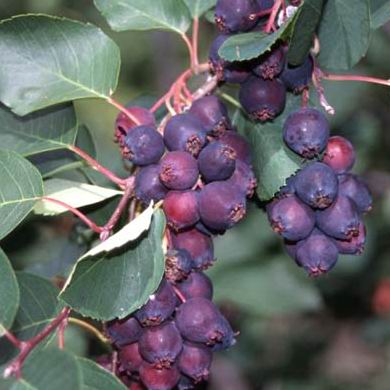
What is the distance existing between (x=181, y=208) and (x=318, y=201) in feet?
0.76

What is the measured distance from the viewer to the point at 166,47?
358 cm

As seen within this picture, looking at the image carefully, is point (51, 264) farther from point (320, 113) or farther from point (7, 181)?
point (320, 113)

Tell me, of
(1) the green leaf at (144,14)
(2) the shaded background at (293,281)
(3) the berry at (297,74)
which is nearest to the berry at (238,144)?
(3) the berry at (297,74)

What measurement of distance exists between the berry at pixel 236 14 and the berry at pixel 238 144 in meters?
0.18

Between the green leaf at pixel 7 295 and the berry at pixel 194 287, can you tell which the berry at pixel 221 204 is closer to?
the berry at pixel 194 287

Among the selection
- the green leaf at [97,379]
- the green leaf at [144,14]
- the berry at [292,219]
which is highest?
the green leaf at [144,14]

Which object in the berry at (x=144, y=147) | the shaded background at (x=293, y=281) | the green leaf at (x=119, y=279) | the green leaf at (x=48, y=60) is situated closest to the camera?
the green leaf at (x=119, y=279)

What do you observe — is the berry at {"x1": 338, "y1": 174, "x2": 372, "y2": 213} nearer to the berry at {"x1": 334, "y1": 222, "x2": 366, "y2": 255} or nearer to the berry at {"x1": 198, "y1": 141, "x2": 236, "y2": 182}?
the berry at {"x1": 334, "y1": 222, "x2": 366, "y2": 255}

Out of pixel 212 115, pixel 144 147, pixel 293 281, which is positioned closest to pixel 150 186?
pixel 144 147

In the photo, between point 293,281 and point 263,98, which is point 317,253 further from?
point 293,281

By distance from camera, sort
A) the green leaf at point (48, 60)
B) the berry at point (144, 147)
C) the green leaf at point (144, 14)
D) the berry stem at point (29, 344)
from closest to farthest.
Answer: the berry stem at point (29, 344) < the berry at point (144, 147) < the green leaf at point (48, 60) < the green leaf at point (144, 14)

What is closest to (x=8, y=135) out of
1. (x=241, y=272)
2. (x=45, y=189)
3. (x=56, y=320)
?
(x=45, y=189)

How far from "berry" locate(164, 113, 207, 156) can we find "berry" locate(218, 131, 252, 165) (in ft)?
0.13

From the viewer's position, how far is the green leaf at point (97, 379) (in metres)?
1.46
